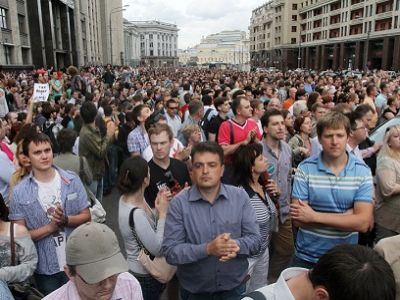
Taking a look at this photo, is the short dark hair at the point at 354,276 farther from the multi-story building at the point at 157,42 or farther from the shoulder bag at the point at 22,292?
the multi-story building at the point at 157,42

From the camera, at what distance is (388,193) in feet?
11.7

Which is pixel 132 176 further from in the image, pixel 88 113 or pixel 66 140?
pixel 88 113

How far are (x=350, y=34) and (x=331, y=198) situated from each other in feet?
241

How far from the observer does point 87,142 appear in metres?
6.11

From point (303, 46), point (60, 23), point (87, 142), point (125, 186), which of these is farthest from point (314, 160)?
point (303, 46)

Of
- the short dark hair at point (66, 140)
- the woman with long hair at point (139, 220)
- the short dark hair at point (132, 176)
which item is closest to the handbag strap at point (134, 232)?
the woman with long hair at point (139, 220)

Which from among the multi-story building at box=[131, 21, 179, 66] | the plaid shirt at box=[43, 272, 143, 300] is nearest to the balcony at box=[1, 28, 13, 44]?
the plaid shirt at box=[43, 272, 143, 300]

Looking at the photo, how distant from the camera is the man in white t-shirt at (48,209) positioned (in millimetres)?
3170

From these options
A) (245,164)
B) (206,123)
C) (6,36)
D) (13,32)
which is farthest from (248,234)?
(13,32)

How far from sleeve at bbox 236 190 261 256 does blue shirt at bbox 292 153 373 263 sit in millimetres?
469

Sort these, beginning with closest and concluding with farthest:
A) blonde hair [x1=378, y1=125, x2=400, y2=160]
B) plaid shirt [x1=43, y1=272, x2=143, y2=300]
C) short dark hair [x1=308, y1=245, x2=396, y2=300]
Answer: short dark hair [x1=308, y1=245, x2=396, y2=300], plaid shirt [x1=43, y1=272, x2=143, y2=300], blonde hair [x1=378, y1=125, x2=400, y2=160]

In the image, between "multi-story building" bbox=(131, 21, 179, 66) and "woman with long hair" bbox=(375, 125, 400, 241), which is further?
"multi-story building" bbox=(131, 21, 179, 66)

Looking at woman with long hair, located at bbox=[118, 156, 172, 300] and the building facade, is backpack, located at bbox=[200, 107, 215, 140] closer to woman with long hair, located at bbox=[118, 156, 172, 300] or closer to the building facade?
woman with long hair, located at bbox=[118, 156, 172, 300]

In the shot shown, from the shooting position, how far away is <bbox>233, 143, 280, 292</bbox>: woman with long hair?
352 centimetres
